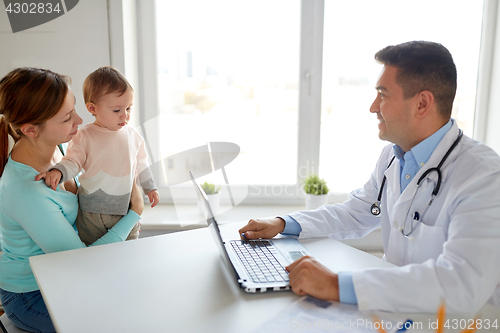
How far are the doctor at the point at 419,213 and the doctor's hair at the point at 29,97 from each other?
0.81m

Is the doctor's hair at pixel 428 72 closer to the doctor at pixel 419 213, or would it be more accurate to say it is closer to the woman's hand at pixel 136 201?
the doctor at pixel 419 213

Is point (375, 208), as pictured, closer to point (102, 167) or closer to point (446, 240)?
point (446, 240)

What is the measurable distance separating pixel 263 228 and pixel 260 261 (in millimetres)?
206

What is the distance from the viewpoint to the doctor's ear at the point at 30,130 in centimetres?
133

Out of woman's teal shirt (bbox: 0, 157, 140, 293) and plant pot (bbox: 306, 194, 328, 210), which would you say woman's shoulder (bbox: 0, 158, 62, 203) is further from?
plant pot (bbox: 306, 194, 328, 210)


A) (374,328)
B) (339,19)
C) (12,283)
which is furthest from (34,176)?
(339,19)

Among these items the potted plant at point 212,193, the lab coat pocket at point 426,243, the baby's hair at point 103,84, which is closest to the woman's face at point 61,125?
the baby's hair at point 103,84

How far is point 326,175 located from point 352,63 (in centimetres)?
73

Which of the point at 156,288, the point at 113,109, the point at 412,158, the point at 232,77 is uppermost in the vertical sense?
the point at 232,77

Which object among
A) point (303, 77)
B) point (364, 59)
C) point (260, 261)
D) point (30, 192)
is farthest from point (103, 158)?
point (364, 59)

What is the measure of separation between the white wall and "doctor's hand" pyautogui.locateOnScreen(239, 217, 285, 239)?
1390 millimetres

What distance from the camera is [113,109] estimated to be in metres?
1.51

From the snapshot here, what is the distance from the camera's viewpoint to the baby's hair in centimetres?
149

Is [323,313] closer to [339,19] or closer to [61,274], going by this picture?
[61,274]
